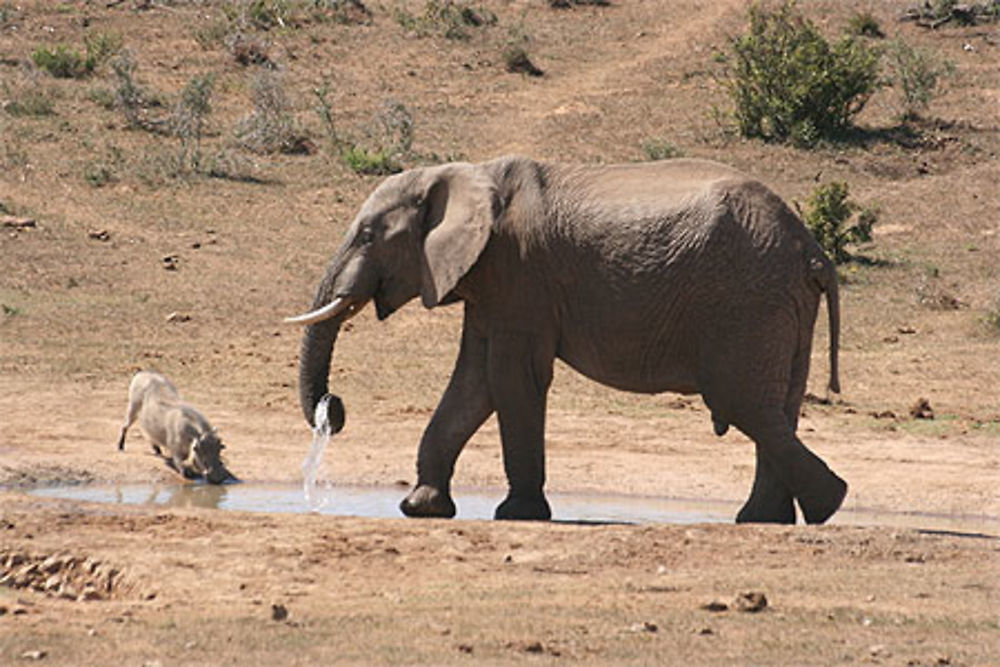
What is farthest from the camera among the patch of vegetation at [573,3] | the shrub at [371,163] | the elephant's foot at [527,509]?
the patch of vegetation at [573,3]

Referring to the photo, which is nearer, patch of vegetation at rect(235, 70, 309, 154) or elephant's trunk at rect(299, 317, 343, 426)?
elephant's trunk at rect(299, 317, 343, 426)

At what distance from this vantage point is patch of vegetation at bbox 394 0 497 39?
34.7 meters

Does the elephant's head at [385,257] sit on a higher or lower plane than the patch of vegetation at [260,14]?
higher

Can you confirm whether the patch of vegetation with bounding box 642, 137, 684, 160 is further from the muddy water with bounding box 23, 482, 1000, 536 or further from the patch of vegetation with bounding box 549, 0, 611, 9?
the muddy water with bounding box 23, 482, 1000, 536

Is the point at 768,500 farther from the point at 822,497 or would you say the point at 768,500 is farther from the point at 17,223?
the point at 17,223

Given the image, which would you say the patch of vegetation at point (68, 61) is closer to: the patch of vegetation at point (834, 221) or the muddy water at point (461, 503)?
the patch of vegetation at point (834, 221)

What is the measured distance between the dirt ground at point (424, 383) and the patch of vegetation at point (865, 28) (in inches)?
11.3

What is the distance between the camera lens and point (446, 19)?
35.5m

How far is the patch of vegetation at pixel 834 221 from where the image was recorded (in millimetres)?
22172

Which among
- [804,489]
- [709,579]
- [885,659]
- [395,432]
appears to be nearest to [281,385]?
[395,432]

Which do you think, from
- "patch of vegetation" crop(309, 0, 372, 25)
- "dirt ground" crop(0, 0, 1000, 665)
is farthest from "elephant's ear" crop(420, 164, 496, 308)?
"patch of vegetation" crop(309, 0, 372, 25)

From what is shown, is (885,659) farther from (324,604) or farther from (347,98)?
(347,98)

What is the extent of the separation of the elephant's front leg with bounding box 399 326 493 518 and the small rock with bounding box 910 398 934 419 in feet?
17.8

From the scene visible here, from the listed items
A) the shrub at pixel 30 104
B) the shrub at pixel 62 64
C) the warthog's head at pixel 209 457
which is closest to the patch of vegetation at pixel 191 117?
the shrub at pixel 30 104
